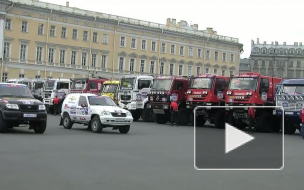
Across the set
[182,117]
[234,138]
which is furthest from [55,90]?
[234,138]

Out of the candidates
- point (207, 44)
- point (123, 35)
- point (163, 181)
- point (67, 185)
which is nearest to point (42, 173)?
point (67, 185)

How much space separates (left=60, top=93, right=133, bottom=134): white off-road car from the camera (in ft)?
Answer: 69.3

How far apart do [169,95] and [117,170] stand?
65.3 feet

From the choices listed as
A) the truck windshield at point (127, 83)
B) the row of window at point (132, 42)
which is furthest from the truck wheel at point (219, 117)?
the row of window at point (132, 42)

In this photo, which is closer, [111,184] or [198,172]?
[111,184]

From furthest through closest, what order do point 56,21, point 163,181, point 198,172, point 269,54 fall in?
point 269,54 → point 56,21 → point 198,172 → point 163,181

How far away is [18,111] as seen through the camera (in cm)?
1842

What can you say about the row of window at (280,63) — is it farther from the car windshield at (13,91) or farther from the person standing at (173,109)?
the car windshield at (13,91)

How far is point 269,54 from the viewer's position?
147m

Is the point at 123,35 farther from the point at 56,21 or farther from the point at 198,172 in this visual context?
the point at 198,172

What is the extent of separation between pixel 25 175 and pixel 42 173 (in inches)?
16.4

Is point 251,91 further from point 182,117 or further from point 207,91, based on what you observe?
point 182,117
